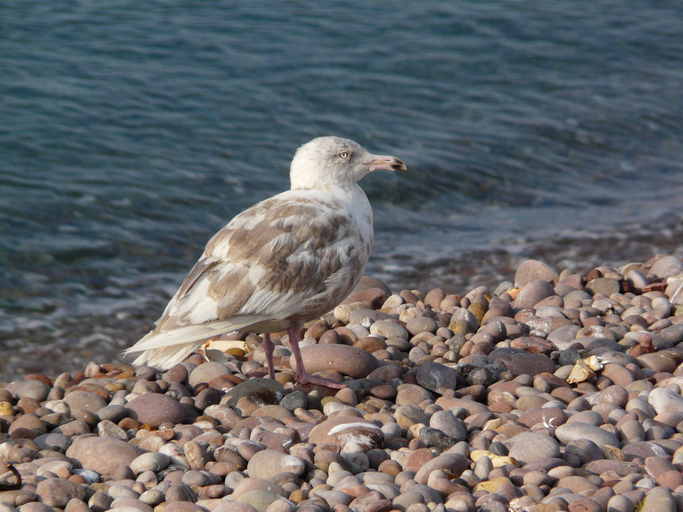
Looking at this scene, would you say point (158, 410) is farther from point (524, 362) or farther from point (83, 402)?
point (524, 362)

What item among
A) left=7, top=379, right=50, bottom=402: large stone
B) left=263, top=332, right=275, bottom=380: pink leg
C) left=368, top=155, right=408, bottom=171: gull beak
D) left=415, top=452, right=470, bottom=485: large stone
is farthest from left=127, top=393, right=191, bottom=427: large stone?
left=368, top=155, right=408, bottom=171: gull beak

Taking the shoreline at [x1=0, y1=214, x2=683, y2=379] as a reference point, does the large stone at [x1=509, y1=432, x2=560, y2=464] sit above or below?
above

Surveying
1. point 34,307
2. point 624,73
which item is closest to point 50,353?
point 34,307

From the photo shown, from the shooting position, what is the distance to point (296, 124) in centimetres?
1184

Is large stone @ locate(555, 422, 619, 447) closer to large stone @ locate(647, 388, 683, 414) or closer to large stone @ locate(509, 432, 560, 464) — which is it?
large stone @ locate(509, 432, 560, 464)

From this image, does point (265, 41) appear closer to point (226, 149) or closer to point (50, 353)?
point (226, 149)

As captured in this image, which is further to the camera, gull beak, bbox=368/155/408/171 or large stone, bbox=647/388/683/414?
gull beak, bbox=368/155/408/171

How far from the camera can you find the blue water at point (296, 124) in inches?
360

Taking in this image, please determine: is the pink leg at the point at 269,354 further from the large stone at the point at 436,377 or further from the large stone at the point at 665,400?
the large stone at the point at 665,400

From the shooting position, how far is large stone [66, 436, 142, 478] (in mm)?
4676

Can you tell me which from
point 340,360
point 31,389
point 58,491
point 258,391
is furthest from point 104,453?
point 340,360

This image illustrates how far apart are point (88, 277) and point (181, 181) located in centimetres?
215

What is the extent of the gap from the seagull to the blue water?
2.59 meters

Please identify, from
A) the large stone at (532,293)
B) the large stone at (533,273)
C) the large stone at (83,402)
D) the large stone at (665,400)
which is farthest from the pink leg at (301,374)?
the large stone at (533,273)
